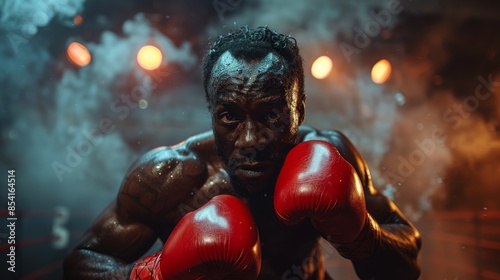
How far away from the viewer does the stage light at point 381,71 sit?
215 inches

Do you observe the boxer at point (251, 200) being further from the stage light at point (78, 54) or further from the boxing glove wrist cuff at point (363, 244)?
the stage light at point (78, 54)

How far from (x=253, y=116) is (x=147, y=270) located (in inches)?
29.6

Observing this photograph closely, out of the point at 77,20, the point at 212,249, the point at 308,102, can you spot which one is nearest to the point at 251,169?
the point at 212,249

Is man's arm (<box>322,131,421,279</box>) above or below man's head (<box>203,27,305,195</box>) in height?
below

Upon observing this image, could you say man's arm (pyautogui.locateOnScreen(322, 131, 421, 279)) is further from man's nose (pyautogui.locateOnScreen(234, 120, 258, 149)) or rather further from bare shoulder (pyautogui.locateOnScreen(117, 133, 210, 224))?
bare shoulder (pyautogui.locateOnScreen(117, 133, 210, 224))

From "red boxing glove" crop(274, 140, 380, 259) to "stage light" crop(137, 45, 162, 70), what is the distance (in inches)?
145

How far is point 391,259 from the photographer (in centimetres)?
168

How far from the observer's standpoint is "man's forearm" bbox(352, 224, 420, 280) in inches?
64.9

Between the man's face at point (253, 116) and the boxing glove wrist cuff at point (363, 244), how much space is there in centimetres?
43

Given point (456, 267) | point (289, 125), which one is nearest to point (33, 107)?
point (289, 125)

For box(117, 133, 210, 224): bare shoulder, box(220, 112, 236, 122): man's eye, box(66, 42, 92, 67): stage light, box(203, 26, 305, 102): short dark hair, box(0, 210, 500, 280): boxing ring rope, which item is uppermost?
box(66, 42, 92, 67): stage light

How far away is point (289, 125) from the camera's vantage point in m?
1.60

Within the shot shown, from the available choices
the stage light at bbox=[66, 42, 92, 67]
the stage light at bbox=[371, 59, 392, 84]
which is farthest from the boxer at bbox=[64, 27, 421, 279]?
the stage light at bbox=[371, 59, 392, 84]

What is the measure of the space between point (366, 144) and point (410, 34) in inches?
70.1
